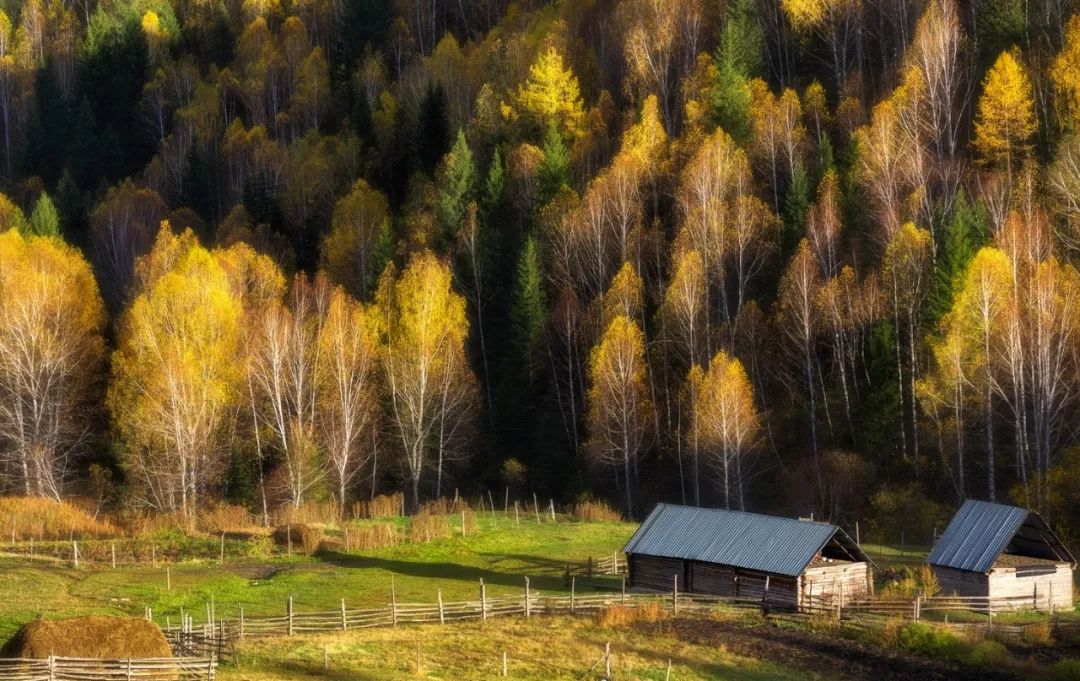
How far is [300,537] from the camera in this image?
66375mm

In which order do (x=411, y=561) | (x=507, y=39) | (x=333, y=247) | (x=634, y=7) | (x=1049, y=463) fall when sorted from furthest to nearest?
(x=507, y=39), (x=634, y=7), (x=333, y=247), (x=1049, y=463), (x=411, y=561)

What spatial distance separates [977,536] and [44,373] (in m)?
52.3

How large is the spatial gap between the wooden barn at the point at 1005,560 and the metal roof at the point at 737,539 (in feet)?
11.4

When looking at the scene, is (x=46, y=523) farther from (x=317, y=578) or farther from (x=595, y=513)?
(x=595, y=513)

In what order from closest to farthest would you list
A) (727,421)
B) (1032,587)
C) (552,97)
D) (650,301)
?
(1032,587) → (727,421) → (650,301) → (552,97)

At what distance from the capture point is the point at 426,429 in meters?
80.8

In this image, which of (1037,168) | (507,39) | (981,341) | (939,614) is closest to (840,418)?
(981,341)

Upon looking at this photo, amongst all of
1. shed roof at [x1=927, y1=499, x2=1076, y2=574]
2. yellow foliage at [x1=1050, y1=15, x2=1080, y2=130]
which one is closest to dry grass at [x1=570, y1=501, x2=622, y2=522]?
shed roof at [x1=927, y1=499, x2=1076, y2=574]

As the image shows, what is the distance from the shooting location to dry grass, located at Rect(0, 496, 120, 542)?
68688 mm

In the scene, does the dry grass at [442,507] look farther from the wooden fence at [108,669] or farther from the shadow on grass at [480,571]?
the wooden fence at [108,669]

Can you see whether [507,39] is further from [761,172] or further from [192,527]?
[192,527]

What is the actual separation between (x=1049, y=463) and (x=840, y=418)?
438 inches

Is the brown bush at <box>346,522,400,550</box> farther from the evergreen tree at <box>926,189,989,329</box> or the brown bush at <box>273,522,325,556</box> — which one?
the evergreen tree at <box>926,189,989,329</box>

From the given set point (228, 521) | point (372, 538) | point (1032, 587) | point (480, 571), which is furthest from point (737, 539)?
point (228, 521)
